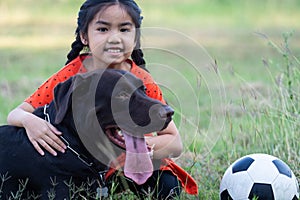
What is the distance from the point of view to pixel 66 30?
15.3m

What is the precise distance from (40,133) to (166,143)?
2.65 ft

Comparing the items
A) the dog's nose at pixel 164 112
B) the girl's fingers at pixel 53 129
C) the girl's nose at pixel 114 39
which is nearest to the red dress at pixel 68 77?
the girl's nose at pixel 114 39

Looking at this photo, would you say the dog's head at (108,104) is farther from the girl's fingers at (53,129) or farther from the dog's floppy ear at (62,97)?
the girl's fingers at (53,129)

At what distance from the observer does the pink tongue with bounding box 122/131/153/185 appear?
154 inches

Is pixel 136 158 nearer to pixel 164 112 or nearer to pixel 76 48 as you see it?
pixel 164 112

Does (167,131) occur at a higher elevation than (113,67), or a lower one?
lower

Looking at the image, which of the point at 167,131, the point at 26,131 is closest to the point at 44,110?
the point at 26,131

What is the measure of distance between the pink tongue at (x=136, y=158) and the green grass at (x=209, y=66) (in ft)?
2.13

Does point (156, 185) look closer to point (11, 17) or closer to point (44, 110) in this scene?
point (44, 110)

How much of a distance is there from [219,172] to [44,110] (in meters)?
1.61

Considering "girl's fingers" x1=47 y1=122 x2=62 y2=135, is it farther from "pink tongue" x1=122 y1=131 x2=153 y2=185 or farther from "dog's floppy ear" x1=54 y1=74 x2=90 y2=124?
"pink tongue" x1=122 y1=131 x2=153 y2=185

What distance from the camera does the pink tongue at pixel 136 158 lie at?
3910 millimetres

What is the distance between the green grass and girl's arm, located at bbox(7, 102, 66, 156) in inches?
33.8

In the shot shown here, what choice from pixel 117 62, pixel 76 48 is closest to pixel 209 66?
pixel 76 48
